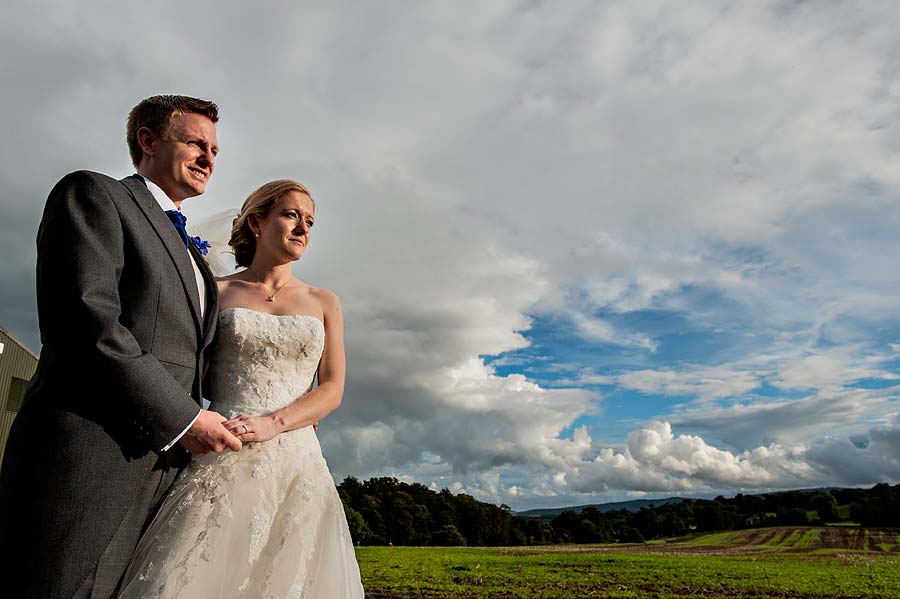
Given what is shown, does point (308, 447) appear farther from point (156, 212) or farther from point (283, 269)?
point (156, 212)

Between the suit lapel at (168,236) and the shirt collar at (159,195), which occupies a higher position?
the shirt collar at (159,195)

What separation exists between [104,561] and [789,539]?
5612 cm

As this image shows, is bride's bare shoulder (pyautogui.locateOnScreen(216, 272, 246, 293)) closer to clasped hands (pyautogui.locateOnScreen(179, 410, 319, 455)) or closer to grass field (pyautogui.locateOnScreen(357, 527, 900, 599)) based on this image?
clasped hands (pyautogui.locateOnScreen(179, 410, 319, 455))

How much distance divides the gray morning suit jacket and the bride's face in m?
1.24

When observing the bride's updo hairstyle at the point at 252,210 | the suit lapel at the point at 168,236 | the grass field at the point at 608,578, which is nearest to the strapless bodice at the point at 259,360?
the suit lapel at the point at 168,236

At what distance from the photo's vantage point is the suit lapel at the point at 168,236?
290 cm

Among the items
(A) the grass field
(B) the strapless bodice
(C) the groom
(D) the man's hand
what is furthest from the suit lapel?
(A) the grass field

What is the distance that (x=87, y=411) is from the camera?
250 cm

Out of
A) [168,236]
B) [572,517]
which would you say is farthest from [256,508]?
[572,517]

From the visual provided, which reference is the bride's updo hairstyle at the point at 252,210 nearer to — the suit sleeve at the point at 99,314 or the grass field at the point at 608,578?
the suit sleeve at the point at 99,314

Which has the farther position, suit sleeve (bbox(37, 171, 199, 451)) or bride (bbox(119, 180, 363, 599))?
bride (bbox(119, 180, 363, 599))

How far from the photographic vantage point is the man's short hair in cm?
321

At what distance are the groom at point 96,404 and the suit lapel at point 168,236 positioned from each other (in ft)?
0.06

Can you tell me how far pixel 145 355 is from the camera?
8.42ft
